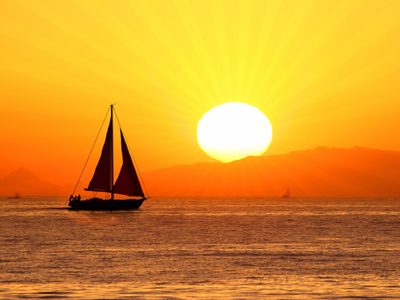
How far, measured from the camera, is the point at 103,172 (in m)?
127

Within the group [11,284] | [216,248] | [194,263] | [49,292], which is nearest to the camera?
[49,292]

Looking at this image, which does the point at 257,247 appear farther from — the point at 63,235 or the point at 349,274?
the point at 63,235

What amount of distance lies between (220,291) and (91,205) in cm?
10411

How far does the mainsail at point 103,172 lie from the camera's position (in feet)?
417

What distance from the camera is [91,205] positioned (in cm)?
13325

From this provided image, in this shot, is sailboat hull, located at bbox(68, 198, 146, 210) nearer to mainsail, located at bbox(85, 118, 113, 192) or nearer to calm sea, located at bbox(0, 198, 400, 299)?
mainsail, located at bbox(85, 118, 113, 192)

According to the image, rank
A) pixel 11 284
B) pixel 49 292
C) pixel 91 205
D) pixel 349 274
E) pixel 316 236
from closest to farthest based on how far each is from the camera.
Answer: pixel 49 292
pixel 11 284
pixel 349 274
pixel 316 236
pixel 91 205

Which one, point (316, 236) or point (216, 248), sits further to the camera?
point (316, 236)

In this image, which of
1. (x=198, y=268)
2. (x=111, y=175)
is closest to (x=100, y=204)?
(x=111, y=175)

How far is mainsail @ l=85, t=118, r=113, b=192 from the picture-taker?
127250 millimetres

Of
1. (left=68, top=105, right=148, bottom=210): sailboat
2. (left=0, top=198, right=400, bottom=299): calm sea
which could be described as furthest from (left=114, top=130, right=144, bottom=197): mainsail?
(left=0, top=198, right=400, bottom=299): calm sea

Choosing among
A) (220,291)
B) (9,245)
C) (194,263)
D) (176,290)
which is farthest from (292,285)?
(9,245)

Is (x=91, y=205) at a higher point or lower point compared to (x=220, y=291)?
higher

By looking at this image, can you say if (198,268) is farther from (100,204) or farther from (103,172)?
(100,204)
